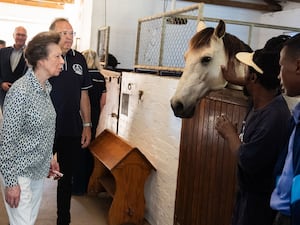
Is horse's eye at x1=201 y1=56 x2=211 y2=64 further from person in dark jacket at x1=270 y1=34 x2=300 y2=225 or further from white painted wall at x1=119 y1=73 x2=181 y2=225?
white painted wall at x1=119 y1=73 x2=181 y2=225

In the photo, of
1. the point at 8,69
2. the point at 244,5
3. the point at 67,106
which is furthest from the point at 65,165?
the point at 244,5

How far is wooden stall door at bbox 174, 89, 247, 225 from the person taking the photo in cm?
212

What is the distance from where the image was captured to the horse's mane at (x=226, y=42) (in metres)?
1.95

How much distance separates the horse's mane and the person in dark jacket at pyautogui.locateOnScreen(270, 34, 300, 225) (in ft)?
2.38

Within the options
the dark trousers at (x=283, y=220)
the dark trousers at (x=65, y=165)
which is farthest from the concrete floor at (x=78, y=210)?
the dark trousers at (x=283, y=220)

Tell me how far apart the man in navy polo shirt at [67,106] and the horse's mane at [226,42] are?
0.98 metres

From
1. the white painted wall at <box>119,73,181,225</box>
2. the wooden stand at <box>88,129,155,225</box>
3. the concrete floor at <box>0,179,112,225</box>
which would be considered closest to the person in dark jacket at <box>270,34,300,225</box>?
the white painted wall at <box>119,73,181,225</box>

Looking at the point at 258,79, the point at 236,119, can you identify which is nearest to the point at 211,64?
the point at 236,119

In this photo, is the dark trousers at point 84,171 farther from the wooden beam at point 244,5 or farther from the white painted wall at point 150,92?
the wooden beam at point 244,5

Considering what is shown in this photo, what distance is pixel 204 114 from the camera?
2436mm

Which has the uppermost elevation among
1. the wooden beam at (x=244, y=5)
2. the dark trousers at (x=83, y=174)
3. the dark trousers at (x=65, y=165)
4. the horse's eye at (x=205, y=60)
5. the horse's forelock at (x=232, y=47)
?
the wooden beam at (x=244, y=5)

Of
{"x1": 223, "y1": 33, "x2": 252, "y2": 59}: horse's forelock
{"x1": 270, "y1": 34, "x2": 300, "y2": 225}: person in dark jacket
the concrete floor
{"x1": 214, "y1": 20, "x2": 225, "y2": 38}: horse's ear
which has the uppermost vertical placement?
Answer: {"x1": 214, "y1": 20, "x2": 225, "y2": 38}: horse's ear

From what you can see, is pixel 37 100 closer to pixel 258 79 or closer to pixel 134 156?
pixel 258 79

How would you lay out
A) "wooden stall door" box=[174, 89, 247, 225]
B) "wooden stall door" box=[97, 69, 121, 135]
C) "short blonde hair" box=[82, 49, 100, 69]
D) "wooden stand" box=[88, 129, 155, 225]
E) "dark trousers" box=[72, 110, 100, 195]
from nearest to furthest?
"wooden stall door" box=[174, 89, 247, 225] → "wooden stand" box=[88, 129, 155, 225] → "short blonde hair" box=[82, 49, 100, 69] → "dark trousers" box=[72, 110, 100, 195] → "wooden stall door" box=[97, 69, 121, 135]
